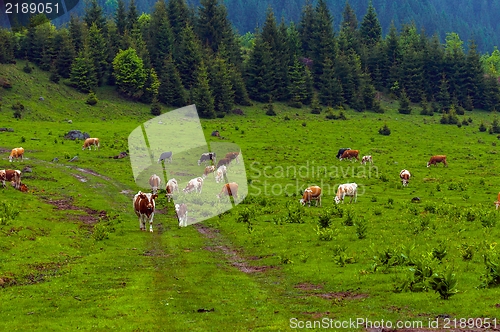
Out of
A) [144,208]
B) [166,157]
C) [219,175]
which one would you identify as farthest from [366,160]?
[144,208]

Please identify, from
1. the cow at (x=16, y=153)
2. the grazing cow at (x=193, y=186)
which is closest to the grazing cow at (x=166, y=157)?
the cow at (x=16, y=153)

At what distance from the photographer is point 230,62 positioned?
390 feet

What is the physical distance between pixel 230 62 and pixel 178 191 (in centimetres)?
7940

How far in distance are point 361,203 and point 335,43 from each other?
9483 cm

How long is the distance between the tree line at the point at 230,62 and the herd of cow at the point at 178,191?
39910 millimetres

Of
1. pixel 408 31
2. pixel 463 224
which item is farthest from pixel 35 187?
pixel 408 31

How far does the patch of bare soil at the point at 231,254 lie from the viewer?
889 inches

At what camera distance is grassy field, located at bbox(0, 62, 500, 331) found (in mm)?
15469

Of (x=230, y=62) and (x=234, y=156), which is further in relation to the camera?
(x=230, y=62)

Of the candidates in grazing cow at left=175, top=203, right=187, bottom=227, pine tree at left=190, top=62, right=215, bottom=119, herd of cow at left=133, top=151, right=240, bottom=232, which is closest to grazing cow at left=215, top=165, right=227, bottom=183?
herd of cow at left=133, top=151, right=240, bottom=232

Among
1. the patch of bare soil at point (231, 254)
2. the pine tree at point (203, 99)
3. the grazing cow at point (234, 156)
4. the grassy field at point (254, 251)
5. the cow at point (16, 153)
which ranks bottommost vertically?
the patch of bare soil at point (231, 254)

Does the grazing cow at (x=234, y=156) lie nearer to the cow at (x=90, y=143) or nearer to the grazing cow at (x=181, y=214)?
the cow at (x=90, y=143)

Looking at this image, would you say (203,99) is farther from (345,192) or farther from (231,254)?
(231,254)

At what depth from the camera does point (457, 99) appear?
121750mm
